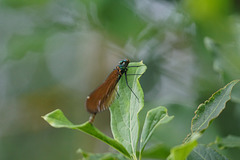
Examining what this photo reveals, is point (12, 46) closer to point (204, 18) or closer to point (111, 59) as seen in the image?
point (111, 59)

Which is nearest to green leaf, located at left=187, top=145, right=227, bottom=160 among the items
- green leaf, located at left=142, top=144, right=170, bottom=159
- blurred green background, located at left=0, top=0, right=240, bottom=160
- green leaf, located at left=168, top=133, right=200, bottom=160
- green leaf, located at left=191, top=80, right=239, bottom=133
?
green leaf, located at left=191, top=80, right=239, bottom=133

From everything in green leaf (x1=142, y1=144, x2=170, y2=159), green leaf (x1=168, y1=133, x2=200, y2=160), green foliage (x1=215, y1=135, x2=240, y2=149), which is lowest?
green leaf (x1=168, y1=133, x2=200, y2=160)

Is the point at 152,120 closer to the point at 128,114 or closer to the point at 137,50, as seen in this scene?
the point at 128,114

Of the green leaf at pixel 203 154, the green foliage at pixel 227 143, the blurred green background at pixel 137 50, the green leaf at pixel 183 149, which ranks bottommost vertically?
the green leaf at pixel 183 149

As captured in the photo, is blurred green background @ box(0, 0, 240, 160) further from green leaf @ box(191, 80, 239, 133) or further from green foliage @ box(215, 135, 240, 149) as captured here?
green leaf @ box(191, 80, 239, 133)

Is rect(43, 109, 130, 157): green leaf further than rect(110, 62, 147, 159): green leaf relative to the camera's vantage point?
No

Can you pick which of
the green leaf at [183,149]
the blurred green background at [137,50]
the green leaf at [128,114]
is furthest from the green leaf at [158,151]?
the green leaf at [183,149]

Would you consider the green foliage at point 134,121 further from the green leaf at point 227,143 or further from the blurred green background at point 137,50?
the blurred green background at point 137,50
